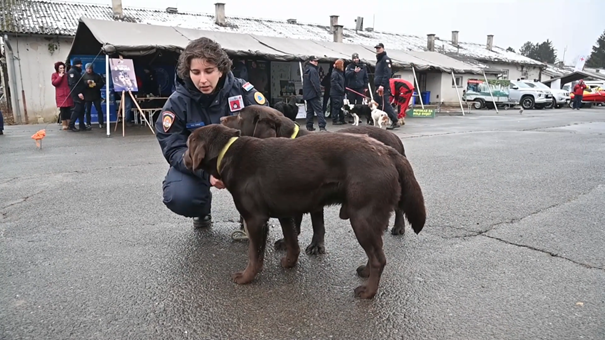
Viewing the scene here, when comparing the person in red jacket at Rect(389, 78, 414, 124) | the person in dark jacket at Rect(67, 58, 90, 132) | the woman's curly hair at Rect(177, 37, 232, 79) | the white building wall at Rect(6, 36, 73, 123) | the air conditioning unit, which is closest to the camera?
the woman's curly hair at Rect(177, 37, 232, 79)

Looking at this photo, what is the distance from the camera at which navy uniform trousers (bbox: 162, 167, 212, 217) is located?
11.7 ft

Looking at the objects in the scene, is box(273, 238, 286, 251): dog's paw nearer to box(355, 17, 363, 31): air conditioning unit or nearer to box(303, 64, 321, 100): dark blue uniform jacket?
box(303, 64, 321, 100): dark blue uniform jacket

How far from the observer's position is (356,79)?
50.5ft

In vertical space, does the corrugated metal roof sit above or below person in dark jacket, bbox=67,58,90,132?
above

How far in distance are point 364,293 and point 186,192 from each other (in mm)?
1749

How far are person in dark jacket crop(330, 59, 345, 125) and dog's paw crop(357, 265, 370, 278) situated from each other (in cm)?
1187

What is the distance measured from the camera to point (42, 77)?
2084cm

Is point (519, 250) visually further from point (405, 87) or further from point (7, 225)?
point (405, 87)

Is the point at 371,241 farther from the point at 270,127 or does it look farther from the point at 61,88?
the point at 61,88

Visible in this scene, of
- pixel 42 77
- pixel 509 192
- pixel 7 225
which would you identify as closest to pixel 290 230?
pixel 7 225

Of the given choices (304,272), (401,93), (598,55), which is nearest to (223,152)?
(304,272)

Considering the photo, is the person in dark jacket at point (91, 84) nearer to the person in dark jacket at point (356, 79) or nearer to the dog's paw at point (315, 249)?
the person in dark jacket at point (356, 79)

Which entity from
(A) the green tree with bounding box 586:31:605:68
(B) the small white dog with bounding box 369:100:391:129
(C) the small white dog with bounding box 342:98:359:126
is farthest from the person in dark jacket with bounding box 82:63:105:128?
(A) the green tree with bounding box 586:31:605:68

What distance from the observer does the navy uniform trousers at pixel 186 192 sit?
3555 mm
